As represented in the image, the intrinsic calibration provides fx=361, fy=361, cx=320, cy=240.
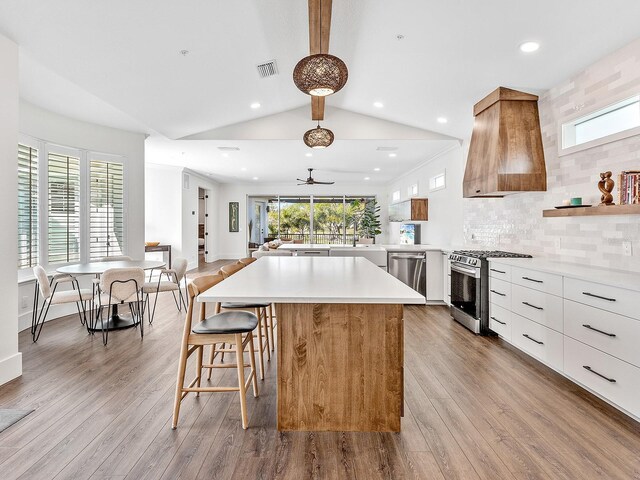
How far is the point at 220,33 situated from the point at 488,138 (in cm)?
297

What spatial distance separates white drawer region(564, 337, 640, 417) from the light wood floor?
13 centimetres

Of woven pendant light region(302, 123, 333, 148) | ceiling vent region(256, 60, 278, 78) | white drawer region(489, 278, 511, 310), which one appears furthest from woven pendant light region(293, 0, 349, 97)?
white drawer region(489, 278, 511, 310)

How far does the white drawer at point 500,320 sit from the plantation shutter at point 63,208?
5522 millimetres

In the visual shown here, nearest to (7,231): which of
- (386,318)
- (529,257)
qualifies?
(386,318)

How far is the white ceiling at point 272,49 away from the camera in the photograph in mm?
2836

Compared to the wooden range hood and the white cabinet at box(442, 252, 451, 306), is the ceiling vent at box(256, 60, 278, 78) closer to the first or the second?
the wooden range hood

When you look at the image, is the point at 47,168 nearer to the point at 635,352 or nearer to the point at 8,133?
the point at 8,133

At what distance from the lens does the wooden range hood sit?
3.71 meters

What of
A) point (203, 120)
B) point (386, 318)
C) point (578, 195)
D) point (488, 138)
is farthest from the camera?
point (203, 120)

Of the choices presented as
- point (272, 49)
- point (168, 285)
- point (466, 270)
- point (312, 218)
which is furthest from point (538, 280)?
point (312, 218)

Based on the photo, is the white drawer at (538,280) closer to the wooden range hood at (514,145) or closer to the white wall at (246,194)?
the wooden range hood at (514,145)

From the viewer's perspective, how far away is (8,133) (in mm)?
2891

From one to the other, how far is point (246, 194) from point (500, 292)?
9961mm

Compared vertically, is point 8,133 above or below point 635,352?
above
